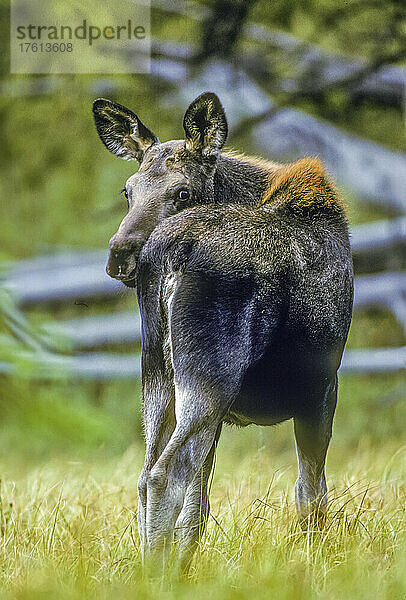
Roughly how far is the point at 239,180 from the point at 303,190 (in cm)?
29

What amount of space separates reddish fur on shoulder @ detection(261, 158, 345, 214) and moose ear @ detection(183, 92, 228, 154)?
33 cm

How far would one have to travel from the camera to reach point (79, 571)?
307 cm

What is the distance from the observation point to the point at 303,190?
3.40 metres

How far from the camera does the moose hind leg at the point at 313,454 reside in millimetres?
3443

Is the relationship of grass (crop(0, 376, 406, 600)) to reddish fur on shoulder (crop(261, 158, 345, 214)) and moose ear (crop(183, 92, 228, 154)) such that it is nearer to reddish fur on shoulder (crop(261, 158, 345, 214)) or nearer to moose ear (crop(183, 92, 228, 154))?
reddish fur on shoulder (crop(261, 158, 345, 214))

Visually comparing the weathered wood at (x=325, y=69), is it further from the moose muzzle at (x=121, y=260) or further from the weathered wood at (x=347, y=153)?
the moose muzzle at (x=121, y=260)

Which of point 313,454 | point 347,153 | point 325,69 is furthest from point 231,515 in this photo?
point 325,69

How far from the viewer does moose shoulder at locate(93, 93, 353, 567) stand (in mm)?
2957

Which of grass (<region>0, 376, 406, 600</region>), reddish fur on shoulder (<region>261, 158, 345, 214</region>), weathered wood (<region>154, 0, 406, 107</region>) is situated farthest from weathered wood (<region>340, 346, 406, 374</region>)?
reddish fur on shoulder (<region>261, 158, 345, 214</region>)

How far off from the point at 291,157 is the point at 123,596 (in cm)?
257

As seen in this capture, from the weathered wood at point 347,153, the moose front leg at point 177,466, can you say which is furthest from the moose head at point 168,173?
the weathered wood at point 347,153

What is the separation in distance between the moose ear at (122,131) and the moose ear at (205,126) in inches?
7.9

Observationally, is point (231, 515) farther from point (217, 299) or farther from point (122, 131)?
point (122, 131)

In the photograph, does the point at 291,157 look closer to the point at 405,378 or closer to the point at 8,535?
the point at 405,378
